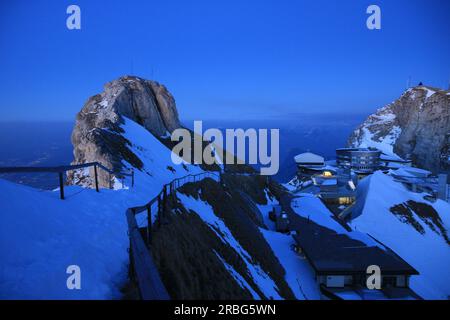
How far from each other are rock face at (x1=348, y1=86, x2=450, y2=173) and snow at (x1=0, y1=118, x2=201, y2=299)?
13714 centimetres

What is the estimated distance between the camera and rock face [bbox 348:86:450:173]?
4604 inches

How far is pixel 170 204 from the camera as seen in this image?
12.2m

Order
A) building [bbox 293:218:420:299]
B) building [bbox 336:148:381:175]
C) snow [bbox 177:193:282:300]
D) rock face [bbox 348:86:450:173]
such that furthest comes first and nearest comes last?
rock face [bbox 348:86:450:173], building [bbox 336:148:381:175], building [bbox 293:218:420:299], snow [bbox 177:193:282:300]

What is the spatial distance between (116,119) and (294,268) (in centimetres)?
3093

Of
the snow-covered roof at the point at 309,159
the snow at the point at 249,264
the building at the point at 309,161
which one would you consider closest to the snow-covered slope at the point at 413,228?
the snow at the point at 249,264

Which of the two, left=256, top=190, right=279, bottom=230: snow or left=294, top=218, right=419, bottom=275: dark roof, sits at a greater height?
left=294, top=218, right=419, bottom=275: dark roof

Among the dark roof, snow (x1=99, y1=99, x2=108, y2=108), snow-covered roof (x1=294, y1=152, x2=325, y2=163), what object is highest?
snow (x1=99, y1=99, x2=108, y2=108)

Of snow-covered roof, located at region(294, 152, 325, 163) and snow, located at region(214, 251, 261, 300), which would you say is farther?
snow-covered roof, located at region(294, 152, 325, 163)

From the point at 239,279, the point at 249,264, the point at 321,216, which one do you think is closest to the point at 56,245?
the point at 239,279

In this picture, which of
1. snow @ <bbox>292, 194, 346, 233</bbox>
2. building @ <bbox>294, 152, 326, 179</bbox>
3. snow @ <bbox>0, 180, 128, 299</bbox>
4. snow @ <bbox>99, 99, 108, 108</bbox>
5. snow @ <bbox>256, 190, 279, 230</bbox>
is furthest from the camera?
building @ <bbox>294, 152, 326, 179</bbox>

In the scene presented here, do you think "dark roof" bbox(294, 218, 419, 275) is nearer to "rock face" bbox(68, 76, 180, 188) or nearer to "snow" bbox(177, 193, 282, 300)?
"snow" bbox(177, 193, 282, 300)

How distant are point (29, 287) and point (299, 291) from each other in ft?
55.3

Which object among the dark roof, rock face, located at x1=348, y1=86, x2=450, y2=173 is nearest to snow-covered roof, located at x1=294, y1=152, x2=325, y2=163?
rock face, located at x1=348, y1=86, x2=450, y2=173

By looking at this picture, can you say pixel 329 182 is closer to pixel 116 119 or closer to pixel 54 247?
pixel 116 119
